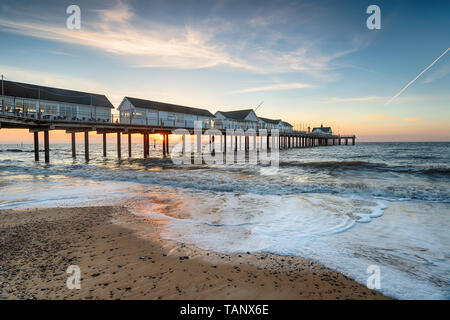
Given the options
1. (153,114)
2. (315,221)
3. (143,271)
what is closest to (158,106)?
(153,114)

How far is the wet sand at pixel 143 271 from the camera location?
306cm

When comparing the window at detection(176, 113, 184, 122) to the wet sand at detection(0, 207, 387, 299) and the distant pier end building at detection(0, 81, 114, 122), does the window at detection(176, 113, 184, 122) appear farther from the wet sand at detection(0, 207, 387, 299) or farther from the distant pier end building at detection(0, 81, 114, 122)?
the wet sand at detection(0, 207, 387, 299)

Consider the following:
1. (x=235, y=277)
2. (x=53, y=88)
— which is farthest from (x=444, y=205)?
(x=53, y=88)

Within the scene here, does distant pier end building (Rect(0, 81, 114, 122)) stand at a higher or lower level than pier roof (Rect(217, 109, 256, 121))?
lower

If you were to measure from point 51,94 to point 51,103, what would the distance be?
1232mm

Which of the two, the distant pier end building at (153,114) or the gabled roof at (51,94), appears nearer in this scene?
the gabled roof at (51,94)

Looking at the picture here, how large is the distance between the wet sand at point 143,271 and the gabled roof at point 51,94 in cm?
2449

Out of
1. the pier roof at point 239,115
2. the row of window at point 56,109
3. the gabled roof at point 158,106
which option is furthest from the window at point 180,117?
the pier roof at point 239,115

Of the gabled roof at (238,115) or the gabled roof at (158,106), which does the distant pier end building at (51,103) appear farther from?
the gabled roof at (238,115)

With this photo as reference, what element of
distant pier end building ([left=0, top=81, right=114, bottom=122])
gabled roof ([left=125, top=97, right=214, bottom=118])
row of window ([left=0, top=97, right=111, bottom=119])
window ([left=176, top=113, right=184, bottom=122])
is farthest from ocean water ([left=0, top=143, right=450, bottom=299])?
window ([left=176, top=113, right=184, bottom=122])

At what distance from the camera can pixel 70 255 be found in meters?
4.04

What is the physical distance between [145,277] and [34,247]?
8.47 feet

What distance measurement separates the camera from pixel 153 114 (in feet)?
101

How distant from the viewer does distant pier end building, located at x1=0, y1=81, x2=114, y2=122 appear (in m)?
22.0
